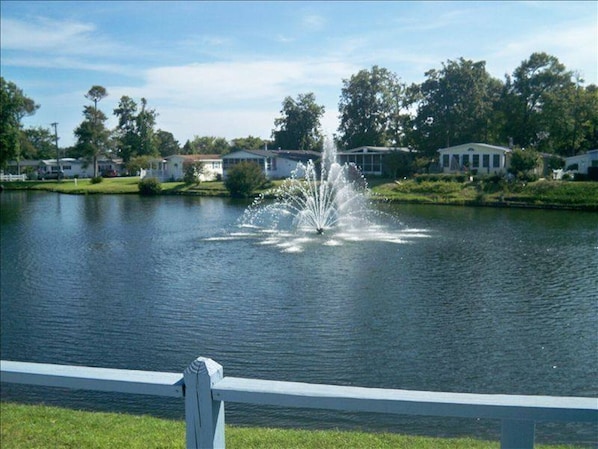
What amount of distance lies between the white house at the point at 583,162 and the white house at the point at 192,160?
43.2 m

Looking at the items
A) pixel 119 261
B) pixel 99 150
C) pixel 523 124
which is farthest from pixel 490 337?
pixel 99 150

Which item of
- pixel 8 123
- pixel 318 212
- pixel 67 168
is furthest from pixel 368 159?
pixel 67 168

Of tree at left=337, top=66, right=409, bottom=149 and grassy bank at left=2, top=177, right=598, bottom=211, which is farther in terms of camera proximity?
tree at left=337, top=66, right=409, bottom=149

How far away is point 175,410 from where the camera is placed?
37.9ft

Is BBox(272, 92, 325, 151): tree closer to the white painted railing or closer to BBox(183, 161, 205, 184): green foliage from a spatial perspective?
BBox(183, 161, 205, 184): green foliage

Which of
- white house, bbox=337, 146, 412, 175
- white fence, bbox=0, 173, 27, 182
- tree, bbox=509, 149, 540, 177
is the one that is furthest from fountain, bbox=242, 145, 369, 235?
white fence, bbox=0, 173, 27, 182

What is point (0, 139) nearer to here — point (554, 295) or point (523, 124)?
point (523, 124)

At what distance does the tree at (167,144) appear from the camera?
126250mm

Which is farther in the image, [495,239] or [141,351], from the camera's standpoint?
[495,239]

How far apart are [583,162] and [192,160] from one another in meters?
46.6

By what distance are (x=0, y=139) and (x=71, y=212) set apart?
36379 millimetres

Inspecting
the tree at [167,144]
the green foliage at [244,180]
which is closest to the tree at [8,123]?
the green foliage at [244,180]

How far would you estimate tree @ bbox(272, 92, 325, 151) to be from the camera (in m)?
101

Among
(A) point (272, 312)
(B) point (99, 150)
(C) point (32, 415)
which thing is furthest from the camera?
(B) point (99, 150)
